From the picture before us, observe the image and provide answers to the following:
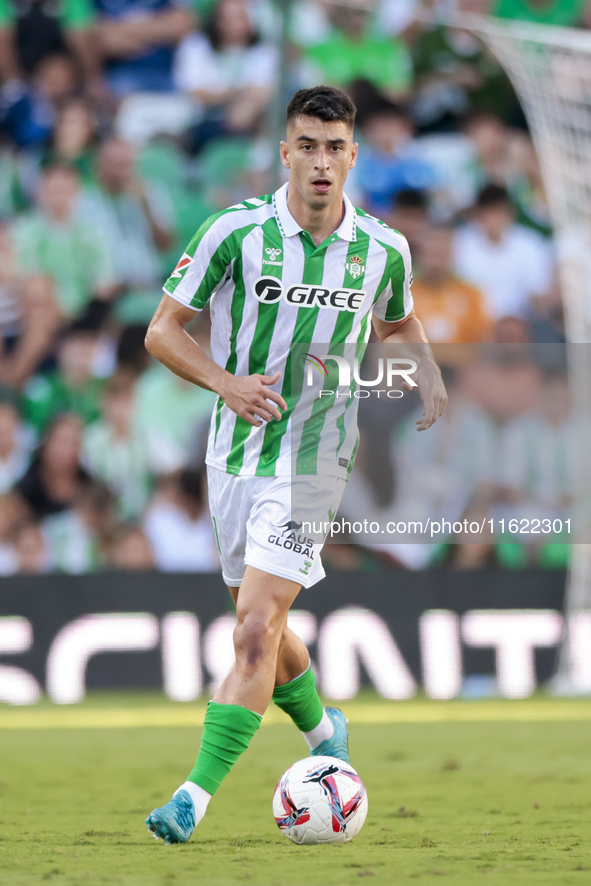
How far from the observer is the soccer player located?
342 cm

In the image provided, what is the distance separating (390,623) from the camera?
7.57 m

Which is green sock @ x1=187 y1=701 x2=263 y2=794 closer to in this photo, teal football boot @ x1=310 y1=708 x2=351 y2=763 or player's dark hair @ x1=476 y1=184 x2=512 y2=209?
teal football boot @ x1=310 y1=708 x2=351 y2=763

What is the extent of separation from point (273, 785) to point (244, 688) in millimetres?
1605

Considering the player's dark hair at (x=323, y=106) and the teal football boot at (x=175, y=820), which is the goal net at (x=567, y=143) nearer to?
the player's dark hair at (x=323, y=106)

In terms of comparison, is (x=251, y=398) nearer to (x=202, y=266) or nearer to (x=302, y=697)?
(x=202, y=266)

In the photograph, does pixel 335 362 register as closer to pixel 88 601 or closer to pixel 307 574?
pixel 307 574

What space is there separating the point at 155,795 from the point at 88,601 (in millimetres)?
3125

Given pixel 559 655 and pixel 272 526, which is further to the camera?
pixel 559 655

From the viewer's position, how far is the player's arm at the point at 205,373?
3424 millimetres

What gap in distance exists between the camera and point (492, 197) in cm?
912

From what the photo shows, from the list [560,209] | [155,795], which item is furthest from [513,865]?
[560,209]

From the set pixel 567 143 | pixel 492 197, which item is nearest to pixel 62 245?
pixel 492 197

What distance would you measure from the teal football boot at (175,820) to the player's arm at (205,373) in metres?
1.13

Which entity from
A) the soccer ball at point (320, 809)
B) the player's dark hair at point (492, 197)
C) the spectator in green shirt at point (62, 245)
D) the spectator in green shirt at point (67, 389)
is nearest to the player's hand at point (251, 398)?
the soccer ball at point (320, 809)
